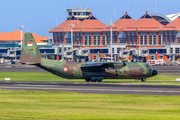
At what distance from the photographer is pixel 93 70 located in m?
60.9

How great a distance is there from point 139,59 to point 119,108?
148191mm

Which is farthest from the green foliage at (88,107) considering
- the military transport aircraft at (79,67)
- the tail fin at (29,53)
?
the tail fin at (29,53)

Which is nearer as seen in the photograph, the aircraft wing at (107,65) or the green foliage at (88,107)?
the green foliage at (88,107)

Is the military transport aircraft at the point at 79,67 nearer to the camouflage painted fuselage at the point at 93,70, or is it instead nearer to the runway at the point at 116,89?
the camouflage painted fuselage at the point at 93,70

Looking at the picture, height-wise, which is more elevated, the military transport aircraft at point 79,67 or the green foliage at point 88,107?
the military transport aircraft at point 79,67

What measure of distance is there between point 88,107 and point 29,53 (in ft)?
97.6

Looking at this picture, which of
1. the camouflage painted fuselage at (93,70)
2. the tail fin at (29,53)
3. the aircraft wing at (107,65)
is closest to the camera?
the camouflage painted fuselage at (93,70)

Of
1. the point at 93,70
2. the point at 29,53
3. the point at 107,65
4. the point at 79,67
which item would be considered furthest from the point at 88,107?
the point at 29,53

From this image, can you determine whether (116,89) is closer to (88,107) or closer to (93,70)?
(93,70)

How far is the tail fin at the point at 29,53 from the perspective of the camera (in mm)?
60031

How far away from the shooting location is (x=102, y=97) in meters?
39.8

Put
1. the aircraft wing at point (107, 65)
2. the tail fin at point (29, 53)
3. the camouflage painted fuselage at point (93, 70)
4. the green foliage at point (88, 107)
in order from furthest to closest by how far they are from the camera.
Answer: the aircraft wing at point (107, 65) < the tail fin at point (29, 53) < the camouflage painted fuselage at point (93, 70) < the green foliage at point (88, 107)

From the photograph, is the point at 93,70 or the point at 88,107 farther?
the point at 93,70

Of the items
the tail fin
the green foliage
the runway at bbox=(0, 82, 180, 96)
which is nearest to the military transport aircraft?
the tail fin
